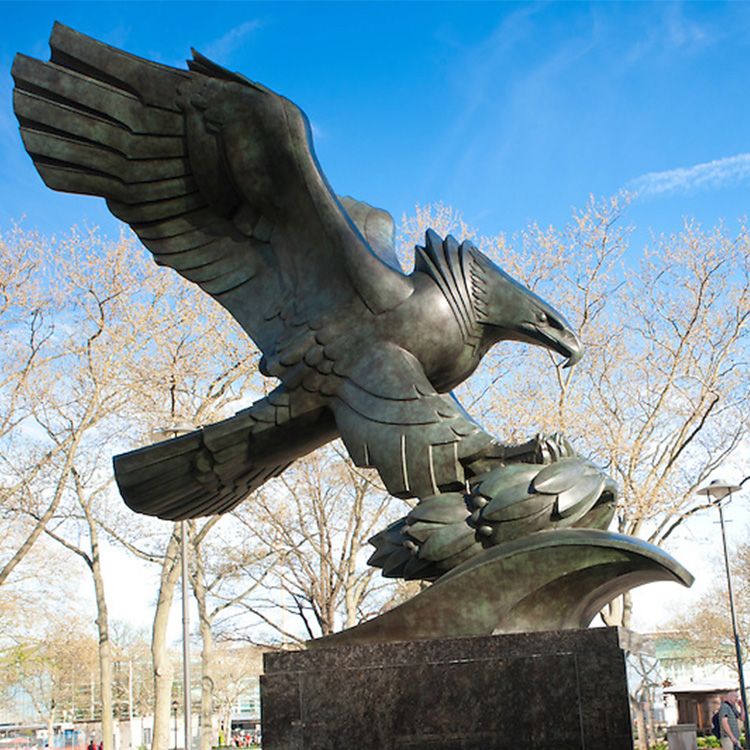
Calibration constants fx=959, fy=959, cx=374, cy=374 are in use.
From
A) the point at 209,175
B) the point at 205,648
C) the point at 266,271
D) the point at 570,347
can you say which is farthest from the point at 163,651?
the point at 570,347

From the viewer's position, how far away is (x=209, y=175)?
5859 mm

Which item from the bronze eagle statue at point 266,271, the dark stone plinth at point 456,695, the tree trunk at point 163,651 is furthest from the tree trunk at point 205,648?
the dark stone plinth at point 456,695

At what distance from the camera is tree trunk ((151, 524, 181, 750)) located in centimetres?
1867

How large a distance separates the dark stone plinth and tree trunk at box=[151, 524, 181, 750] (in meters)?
15.0

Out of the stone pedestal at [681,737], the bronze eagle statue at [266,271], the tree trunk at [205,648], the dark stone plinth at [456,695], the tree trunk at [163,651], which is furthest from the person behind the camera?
the tree trunk at [205,648]

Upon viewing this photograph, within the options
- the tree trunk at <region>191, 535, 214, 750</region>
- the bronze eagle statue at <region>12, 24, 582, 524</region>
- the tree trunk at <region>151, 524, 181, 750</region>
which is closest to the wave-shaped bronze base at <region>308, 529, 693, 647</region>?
the bronze eagle statue at <region>12, 24, 582, 524</region>

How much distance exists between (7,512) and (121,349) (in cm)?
403

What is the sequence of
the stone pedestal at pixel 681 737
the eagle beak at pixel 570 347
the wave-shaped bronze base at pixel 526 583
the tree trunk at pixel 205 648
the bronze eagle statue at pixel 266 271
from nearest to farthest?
the wave-shaped bronze base at pixel 526 583 → the stone pedestal at pixel 681 737 → the bronze eagle statue at pixel 266 271 → the eagle beak at pixel 570 347 → the tree trunk at pixel 205 648

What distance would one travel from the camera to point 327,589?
20812mm

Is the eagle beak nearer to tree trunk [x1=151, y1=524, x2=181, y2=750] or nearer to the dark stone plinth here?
the dark stone plinth

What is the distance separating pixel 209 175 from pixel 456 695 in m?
3.34

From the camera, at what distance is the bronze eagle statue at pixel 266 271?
5.51 meters

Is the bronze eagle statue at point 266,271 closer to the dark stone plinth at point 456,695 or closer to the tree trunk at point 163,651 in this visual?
the dark stone plinth at point 456,695

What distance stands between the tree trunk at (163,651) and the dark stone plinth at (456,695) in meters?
15.0
